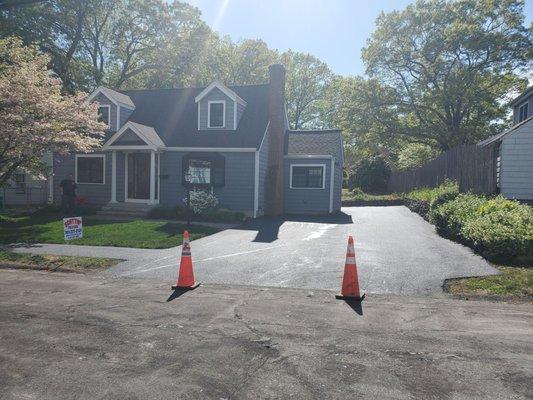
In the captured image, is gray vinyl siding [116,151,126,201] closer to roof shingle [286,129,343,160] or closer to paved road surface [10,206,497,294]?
paved road surface [10,206,497,294]

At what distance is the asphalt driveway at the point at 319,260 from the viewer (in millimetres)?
8211

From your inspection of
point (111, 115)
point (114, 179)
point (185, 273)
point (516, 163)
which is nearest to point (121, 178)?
point (114, 179)

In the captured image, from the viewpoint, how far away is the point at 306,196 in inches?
898

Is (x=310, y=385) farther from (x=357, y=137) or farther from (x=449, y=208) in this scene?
(x=357, y=137)

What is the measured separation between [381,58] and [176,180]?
79.3ft

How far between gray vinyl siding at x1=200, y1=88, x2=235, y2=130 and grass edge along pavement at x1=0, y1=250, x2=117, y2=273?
12.8 m

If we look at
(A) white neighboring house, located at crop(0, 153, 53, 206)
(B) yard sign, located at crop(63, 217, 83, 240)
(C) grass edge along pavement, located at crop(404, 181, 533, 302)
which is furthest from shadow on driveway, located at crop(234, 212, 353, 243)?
(A) white neighboring house, located at crop(0, 153, 53, 206)

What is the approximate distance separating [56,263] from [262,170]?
498 inches

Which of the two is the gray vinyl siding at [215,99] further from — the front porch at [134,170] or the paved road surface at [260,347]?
the paved road surface at [260,347]

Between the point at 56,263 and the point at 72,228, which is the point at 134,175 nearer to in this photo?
the point at 72,228

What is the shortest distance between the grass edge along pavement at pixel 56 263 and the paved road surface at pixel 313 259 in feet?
1.77

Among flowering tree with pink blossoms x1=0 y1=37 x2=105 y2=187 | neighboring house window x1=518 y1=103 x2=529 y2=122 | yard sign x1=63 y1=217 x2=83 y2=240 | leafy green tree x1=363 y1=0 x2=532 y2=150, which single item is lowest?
yard sign x1=63 y1=217 x2=83 y2=240

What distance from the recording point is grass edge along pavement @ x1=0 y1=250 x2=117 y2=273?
31.5ft

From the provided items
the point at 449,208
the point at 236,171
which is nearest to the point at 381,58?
the point at 236,171
